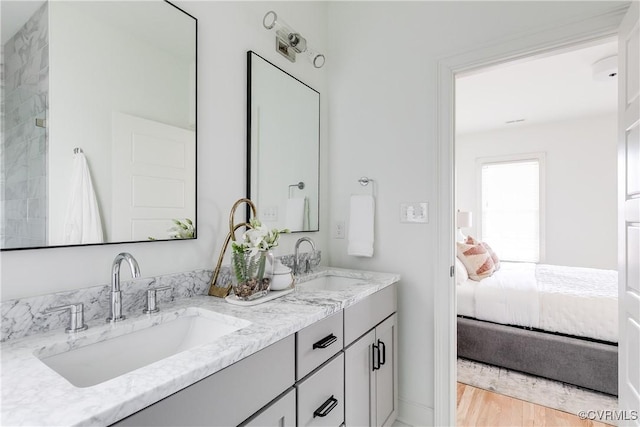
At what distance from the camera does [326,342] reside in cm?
117

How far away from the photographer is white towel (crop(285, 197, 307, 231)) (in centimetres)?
189

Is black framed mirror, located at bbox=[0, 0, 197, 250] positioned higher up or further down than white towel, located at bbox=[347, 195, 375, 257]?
higher up

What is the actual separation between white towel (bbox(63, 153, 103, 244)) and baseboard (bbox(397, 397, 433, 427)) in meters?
1.80

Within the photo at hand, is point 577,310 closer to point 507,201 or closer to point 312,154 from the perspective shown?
point 312,154

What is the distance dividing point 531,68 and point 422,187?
1976 millimetres

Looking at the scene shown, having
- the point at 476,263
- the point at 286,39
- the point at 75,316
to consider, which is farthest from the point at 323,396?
the point at 476,263

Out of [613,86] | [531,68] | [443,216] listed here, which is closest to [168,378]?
[443,216]

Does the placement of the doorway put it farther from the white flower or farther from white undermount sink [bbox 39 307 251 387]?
white undermount sink [bbox 39 307 251 387]

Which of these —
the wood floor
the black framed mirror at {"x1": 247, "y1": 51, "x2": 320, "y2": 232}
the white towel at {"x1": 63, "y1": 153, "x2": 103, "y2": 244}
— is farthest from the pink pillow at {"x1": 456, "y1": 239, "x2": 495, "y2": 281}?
the white towel at {"x1": 63, "y1": 153, "x2": 103, "y2": 244}

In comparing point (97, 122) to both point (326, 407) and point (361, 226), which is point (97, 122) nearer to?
point (326, 407)

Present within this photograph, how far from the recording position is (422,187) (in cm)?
184

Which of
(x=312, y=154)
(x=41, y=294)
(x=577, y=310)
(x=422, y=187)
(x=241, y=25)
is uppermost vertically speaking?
(x=241, y=25)

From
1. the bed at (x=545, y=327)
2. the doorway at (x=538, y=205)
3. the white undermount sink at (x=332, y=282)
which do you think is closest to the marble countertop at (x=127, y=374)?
the white undermount sink at (x=332, y=282)

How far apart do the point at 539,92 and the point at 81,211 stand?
13.4 feet
